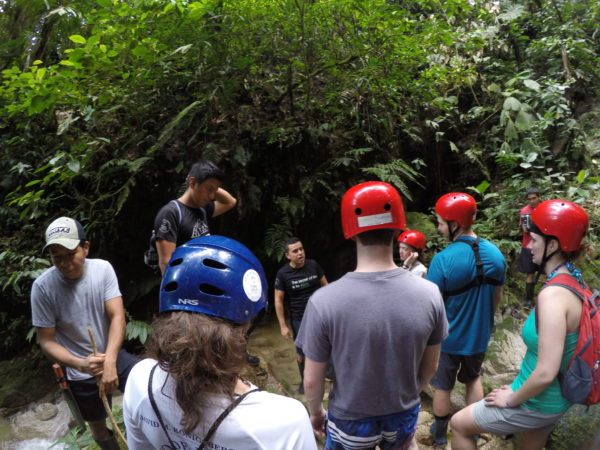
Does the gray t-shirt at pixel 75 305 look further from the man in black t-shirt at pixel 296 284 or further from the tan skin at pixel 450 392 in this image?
the tan skin at pixel 450 392

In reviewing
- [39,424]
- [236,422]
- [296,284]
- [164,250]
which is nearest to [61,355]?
[164,250]

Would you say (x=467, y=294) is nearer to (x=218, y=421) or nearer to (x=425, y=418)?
(x=425, y=418)

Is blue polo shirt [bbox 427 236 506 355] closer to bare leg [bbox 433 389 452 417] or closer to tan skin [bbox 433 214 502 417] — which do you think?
tan skin [bbox 433 214 502 417]

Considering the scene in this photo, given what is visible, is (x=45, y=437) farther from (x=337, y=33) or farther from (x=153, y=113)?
(x=337, y=33)

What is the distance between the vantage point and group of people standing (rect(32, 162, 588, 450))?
1.13 m

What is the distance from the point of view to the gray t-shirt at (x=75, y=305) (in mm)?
2783

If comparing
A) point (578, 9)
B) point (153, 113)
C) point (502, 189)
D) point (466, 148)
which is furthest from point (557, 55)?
point (153, 113)

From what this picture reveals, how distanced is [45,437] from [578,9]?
15.0 meters

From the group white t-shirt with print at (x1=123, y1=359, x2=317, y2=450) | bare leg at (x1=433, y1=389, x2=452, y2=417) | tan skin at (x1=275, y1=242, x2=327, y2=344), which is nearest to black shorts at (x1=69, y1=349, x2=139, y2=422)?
tan skin at (x1=275, y1=242, x2=327, y2=344)

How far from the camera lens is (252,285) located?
1.36m

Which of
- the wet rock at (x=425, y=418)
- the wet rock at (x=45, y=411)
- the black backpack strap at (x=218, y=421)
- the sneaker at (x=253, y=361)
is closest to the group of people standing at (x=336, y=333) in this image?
the black backpack strap at (x=218, y=421)

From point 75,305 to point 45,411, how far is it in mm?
3905

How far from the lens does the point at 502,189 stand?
25.8 ft

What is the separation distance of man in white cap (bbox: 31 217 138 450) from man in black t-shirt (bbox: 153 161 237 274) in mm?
479
